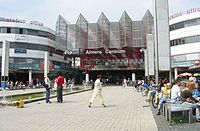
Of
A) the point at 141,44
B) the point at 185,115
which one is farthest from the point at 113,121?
the point at 141,44

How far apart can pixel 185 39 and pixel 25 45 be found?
33.4 meters

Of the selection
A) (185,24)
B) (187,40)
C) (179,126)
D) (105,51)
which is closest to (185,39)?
(187,40)

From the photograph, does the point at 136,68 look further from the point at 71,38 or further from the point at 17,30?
the point at 17,30

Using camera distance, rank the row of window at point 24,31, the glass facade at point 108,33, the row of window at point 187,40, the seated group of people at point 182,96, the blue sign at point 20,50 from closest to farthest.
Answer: the seated group of people at point 182,96 → the row of window at point 187,40 → the row of window at point 24,31 → the blue sign at point 20,50 → the glass facade at point 108,33

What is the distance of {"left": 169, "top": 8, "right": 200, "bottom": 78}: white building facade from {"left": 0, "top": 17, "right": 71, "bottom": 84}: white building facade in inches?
1085

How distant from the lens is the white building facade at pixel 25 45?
60.7 metres

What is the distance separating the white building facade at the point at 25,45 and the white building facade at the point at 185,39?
27.5 m

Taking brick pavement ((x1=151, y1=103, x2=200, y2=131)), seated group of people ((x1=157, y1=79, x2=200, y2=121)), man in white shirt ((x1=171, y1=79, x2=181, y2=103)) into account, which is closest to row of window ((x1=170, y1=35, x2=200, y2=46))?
seated group of people ((x1=157, y1=79, x2=200, y2=121))

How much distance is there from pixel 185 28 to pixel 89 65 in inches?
951

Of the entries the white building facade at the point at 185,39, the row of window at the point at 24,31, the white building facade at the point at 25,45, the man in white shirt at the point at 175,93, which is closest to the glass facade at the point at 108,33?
the row of window at the point at 24,31

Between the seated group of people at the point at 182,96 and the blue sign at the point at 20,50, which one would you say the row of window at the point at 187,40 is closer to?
the blue sign at the point at 20,50

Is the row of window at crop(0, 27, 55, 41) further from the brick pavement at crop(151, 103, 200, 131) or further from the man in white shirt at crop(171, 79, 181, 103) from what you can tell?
the brick pavement at crop(151, 103, 200, 131)

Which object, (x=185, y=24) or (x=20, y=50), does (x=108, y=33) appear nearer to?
(x=20, y=50)

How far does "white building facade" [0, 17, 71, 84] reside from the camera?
199ft
